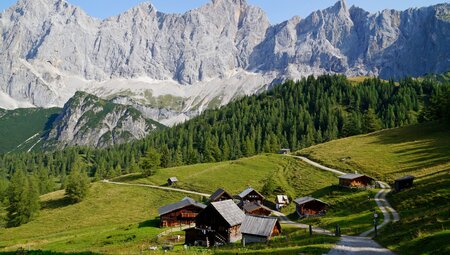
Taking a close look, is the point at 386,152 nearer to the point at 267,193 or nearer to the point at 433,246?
the point at 267,193

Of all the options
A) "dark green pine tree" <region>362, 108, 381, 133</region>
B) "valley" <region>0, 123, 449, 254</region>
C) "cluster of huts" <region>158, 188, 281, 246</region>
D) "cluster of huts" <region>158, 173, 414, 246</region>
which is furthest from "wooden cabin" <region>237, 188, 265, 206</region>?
"dark green pine tree" <region>362, 108, 381, 133</region>

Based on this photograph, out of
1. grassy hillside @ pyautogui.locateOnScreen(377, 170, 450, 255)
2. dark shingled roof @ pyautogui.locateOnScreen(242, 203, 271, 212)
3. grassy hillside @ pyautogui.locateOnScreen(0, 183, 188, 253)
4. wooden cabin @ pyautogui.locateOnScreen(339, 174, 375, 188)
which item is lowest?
grassy hillside @ pyautogui.locateOnScreen(0, 183, 188, 253)

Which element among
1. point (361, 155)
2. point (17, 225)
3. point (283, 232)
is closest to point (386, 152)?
point (361, 155)

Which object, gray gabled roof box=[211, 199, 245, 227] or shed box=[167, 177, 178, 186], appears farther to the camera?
shed box=[167, 177, 178, 186]

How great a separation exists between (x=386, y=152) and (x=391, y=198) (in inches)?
1603

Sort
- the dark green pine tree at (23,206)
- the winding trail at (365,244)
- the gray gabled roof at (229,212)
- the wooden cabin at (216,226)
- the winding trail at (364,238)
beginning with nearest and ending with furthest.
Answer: the winding trail at (365,244), the winding trail at (364,238), the wooden cabin at (216,226), the gray gabled roof at (229,212), the dark green pine tree at (23,206)

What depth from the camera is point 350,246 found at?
3884 centimetres

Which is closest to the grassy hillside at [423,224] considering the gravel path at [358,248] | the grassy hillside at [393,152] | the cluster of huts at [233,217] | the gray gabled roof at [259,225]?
the gravel path at [358,248]

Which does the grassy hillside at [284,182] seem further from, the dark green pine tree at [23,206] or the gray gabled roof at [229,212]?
the dark green pine tree at [23,206]

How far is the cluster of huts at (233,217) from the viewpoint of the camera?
55500 millimetres

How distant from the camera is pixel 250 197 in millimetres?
88500

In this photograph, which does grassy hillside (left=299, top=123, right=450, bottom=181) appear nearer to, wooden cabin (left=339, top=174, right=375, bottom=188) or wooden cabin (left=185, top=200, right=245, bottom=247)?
wooden cabin (left=339, top=174, right=375, bottom=188)

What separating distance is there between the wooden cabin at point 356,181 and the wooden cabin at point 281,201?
1262cm

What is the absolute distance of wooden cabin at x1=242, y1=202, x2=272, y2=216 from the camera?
7844 cm
